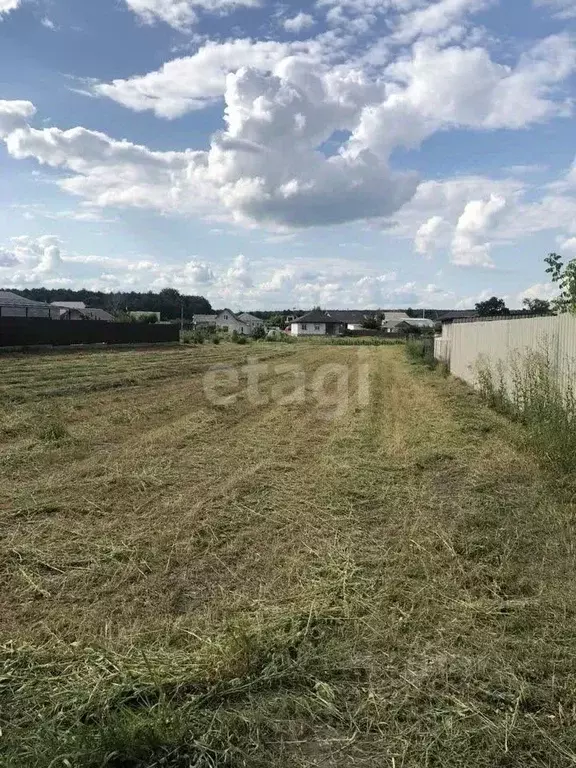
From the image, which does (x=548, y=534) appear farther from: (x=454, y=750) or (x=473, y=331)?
(x=473, y=331)

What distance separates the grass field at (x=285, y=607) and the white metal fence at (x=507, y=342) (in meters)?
1.49

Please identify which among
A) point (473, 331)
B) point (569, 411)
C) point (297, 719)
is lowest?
point (297, 719)

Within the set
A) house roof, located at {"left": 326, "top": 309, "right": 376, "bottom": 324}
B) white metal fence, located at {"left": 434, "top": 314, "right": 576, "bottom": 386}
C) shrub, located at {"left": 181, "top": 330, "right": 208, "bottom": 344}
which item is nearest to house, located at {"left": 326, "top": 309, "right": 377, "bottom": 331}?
house roof, located at {"left": 326, "top": 309, "right": 376, "bottom": 324}

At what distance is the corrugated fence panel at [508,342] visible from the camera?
28.0 ft

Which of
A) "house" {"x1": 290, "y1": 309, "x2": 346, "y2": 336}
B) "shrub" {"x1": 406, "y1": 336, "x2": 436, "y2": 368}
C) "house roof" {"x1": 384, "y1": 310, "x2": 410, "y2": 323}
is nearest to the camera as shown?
"shrub" {"x1": 406, "y1": 336, "x2": 436, "y2": 368}

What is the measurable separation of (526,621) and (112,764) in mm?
2335

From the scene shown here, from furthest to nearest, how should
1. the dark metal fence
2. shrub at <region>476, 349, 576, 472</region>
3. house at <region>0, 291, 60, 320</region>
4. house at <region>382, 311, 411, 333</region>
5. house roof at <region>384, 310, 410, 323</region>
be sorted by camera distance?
house roof at <region>384, 310, 410, 323</region>, house at <region>382, 311, 411, 333</region>, house at <region>0, 291, 60, 320</region>, the dark metal fence, shrub at <region>476, 349, 576, 472</region>

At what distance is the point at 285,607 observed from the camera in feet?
12.3

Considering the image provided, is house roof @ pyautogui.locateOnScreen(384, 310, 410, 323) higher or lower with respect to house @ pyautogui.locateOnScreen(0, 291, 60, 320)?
higher

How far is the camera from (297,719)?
271cm

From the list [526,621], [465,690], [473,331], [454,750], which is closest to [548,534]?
[526,621]

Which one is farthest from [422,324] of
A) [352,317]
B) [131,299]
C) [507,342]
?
[507,342]

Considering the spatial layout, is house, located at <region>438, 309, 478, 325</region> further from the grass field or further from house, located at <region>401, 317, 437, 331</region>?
the grass field

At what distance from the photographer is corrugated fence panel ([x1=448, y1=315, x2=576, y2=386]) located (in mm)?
8531
